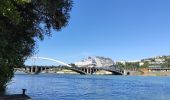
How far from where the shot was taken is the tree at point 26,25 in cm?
2648

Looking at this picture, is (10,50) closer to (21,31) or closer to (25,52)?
(21,31)

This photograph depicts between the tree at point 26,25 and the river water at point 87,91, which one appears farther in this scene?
the river water at point 87,91

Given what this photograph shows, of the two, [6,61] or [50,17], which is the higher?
[50,17]

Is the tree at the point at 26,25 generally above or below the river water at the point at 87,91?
above

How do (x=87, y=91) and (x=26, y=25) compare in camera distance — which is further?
(x=87, y=91)

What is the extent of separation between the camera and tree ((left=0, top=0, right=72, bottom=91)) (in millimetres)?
26484

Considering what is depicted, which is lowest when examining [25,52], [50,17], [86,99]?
[86,99]

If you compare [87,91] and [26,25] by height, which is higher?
[26,25]

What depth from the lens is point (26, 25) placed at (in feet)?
102

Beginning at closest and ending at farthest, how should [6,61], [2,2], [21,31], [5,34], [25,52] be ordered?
[2,2] < [5,34] < [6,61] < [21,31] < [25,52]

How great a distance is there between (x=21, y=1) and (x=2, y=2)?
1.54 meters

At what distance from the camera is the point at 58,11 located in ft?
107

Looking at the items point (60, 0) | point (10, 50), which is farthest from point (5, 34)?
point (60, 0)

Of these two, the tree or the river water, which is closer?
the tree
